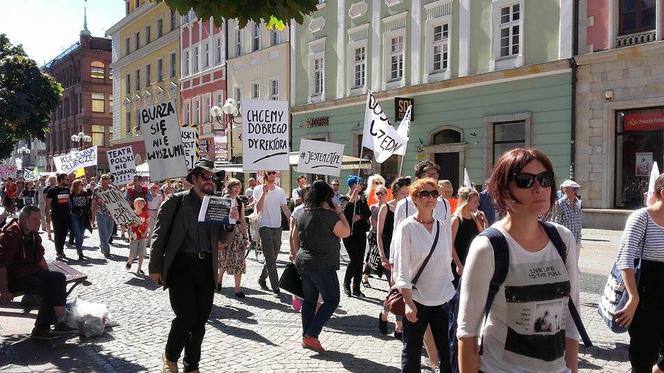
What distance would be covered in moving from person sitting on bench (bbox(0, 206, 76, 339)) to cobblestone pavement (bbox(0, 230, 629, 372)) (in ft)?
0.77

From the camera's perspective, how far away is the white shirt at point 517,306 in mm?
2428

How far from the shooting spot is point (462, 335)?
250 cm

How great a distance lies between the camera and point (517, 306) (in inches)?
95.7

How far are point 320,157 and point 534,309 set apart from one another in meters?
10.1

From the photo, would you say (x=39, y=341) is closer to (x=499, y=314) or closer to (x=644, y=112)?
(x=499, y=314)

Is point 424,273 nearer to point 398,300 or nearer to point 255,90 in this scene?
point 398,300

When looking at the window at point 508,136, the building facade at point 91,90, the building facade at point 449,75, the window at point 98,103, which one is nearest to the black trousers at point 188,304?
the building facade at point 449,75

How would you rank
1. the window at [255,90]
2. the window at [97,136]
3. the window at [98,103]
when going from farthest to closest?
1. the window at [98,103]
2. the window at [97,136]
3. the window at [255,90]

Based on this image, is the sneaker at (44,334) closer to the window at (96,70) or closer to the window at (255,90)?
the window at (255,90)

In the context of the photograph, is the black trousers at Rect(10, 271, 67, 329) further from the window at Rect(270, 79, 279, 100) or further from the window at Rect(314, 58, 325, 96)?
the window at Rect(270, 79, 279, 100)

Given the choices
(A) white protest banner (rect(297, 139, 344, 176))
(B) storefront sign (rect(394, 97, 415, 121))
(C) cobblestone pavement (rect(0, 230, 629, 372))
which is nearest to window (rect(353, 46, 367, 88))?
(B) storefront sign (rect(394, 97, 415, 121))

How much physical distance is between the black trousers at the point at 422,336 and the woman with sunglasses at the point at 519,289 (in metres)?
1.96

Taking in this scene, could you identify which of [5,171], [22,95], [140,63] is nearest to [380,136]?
[22,95]

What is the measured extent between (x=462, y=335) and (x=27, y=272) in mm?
5410
